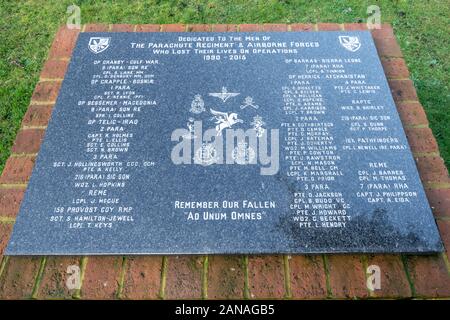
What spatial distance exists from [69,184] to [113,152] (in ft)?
1.03

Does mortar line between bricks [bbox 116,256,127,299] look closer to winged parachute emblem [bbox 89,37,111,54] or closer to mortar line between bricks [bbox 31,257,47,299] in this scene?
mortar line between bricks [bbox 31,257,47,299]

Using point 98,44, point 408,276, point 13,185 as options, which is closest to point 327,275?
point 408,276

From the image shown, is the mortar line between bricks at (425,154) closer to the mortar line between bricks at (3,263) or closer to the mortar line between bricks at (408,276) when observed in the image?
the mortar line between bricks at (408,276)

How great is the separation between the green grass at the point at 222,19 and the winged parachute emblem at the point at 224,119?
227 cm

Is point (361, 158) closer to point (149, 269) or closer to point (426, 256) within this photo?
point (426, 256)

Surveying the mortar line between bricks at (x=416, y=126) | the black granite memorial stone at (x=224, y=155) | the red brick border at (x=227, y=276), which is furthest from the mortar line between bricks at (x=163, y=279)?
the mortar line between bricks at (x=416, y=126)

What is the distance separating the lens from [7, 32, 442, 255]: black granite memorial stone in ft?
7.30

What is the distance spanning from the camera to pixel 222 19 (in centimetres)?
459

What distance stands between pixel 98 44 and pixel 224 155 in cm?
137

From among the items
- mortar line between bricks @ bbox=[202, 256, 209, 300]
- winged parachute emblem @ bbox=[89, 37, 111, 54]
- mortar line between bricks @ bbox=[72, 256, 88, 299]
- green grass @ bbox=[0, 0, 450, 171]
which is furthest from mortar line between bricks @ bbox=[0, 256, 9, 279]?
green grass @ bbox=[0, 0, 450, 171]

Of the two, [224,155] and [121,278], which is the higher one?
[224,155]

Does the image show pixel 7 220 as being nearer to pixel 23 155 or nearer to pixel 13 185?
pixel 13 185
